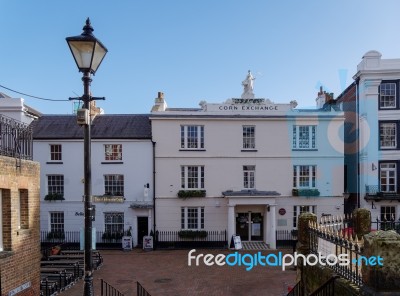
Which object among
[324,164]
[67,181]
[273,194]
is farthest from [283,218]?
[67,181]

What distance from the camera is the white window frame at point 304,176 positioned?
2359 cm

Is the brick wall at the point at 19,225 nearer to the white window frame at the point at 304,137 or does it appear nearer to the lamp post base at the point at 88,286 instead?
the lamp post base at the point at 88,286

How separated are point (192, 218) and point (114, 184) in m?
6.19

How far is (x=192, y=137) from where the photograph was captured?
23453 mm

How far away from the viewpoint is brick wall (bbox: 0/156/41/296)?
759 centimetres

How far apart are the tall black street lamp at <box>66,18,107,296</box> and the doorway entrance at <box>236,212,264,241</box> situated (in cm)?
1922

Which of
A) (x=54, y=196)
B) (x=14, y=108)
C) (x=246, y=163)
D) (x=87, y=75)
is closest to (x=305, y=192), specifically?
(x=246, y=163)

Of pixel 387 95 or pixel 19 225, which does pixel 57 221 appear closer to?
pixel 19 225

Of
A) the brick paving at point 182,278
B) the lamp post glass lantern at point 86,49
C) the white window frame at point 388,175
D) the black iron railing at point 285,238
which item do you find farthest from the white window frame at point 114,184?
the white window frame at point 388,175

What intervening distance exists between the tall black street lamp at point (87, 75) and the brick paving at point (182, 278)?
9.14 metres

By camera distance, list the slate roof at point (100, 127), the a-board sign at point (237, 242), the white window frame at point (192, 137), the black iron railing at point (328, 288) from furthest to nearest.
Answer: the white window frame at point (192, 137), the slate roof at point (100, 127), the a-board sign at point (237, 242), the black iron railing at point (328, 288)

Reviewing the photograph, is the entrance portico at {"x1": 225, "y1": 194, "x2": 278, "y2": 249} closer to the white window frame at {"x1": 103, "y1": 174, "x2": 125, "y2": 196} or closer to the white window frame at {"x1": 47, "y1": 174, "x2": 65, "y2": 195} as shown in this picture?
the white window frame at {"x1": 103, "y1": 174, "x2": 125, "y2": 196}

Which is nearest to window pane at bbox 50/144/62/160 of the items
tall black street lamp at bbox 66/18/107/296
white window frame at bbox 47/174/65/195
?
white window frame at bbox 47/174/65/195

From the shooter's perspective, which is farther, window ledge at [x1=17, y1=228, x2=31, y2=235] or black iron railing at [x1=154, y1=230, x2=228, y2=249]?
black iron railing at [x1=154, y1=230, x2=228, y2=249]
